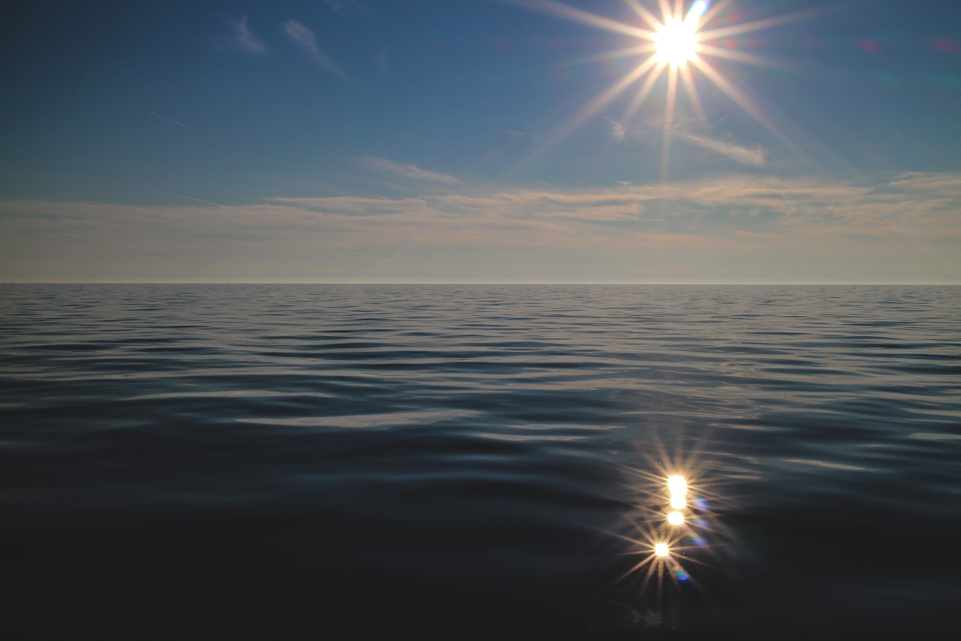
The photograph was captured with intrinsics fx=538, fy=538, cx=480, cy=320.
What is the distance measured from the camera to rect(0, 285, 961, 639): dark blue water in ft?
9.09

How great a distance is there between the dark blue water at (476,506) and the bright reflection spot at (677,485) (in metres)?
0.08

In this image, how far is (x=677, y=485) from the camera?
4648 mm

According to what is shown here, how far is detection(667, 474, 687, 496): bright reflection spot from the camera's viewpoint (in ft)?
14.8

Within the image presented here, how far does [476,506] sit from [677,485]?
71.0 inches

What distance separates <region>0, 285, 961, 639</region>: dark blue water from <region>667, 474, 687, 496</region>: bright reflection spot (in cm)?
8

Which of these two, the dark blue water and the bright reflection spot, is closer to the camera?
the dark blue water

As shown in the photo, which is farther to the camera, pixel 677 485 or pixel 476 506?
pixel 677 485

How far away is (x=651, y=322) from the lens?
24484 millimetres

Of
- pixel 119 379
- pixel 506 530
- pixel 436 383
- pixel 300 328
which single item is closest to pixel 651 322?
pixel 300 328

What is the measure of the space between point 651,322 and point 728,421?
18169 millimetres

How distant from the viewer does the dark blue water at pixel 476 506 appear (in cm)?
277

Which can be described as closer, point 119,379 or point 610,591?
point 610,591

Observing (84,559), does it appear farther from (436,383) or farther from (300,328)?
(300,328)

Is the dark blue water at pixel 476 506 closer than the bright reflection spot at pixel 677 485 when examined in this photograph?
Yes
